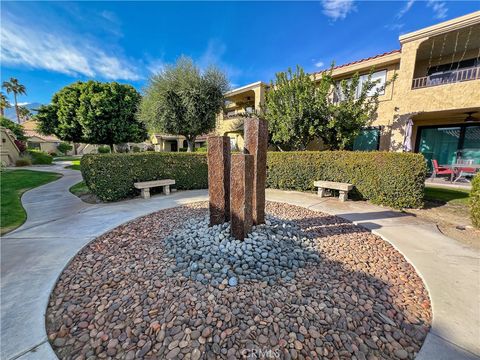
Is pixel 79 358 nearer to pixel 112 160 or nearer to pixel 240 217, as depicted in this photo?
pixel 240 217

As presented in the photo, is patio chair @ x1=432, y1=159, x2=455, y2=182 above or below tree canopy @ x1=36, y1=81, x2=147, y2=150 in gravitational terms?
below

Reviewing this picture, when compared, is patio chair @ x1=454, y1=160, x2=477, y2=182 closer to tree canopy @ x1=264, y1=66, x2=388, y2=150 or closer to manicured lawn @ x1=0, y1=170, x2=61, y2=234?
tree canopy @ x1=264, y1=66, x2=388, y2=150

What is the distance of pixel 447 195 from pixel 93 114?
20.5 m

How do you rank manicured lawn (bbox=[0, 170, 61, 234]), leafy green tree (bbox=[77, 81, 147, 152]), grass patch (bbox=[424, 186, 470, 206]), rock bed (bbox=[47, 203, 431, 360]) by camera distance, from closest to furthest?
rock bed (bbox=[47, 203, 431, 360])
manicured lawn (bbox=[0, 170, 61, 234])
grass patch (bbox=[424, 186, 470, 206])
leafy green tree (bbox=[77, 81, 147, 152])

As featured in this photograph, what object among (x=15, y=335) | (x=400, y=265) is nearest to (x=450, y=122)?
(x=400, y=265)

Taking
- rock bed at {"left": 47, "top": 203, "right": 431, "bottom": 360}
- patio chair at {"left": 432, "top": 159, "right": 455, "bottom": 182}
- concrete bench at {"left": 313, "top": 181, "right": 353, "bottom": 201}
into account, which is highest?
patio chair at {"left": 432, "top": 159, "right": 455, "bottom": 182}

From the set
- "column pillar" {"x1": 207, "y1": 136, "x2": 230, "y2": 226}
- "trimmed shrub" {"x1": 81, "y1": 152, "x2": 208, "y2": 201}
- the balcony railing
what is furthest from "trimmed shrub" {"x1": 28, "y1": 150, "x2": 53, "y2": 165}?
the balcony railing

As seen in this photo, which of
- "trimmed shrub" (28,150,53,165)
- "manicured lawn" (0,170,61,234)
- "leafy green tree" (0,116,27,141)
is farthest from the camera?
"leafy green tree" (0,116,27,141)

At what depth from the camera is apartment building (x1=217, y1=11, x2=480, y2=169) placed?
866 cm

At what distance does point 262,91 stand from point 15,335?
1589 cm

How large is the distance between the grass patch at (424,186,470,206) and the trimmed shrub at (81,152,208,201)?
29.6 ft

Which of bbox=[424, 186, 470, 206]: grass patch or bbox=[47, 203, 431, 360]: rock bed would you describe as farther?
bbox=[424, 186, 470, 206]: grass patch

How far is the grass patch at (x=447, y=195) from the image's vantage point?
22.3 feet

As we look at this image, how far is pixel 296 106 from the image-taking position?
992 centimetres
